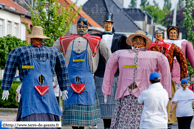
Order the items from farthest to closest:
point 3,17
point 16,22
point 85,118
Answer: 1. point 16,22
2. point 3,17
3. point 85,118

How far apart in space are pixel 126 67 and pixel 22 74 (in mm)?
1682

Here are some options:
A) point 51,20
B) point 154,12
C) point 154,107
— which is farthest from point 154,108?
point 154,12

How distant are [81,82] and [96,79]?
905 millimetres

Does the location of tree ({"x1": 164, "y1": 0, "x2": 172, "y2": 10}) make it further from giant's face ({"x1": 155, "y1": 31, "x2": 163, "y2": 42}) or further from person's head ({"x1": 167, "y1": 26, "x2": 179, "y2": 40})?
giant's face ({"x1": 155, "y1": 31, "x2": 163, "y2": 42})

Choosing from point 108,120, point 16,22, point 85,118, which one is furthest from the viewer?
point 16,22

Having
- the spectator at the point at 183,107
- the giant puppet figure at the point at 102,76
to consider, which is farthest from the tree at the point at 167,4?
the giant puppet figure at the point at 102,76

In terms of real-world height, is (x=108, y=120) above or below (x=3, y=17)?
below

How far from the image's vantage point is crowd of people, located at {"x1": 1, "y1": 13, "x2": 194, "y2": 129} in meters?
8.19

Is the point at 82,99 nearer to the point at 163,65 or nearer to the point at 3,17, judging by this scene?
the point at 163,65

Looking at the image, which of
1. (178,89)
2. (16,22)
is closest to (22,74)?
(178,89)

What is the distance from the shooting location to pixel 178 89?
1206 centimetres

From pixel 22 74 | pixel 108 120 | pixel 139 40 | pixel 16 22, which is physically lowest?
pixel 108 120

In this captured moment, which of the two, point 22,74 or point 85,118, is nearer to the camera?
point 22,74

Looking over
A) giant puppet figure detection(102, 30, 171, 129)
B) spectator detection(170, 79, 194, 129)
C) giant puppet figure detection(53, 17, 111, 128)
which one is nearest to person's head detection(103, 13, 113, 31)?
giant puppet figure detection(53, 17, 111, 128)
